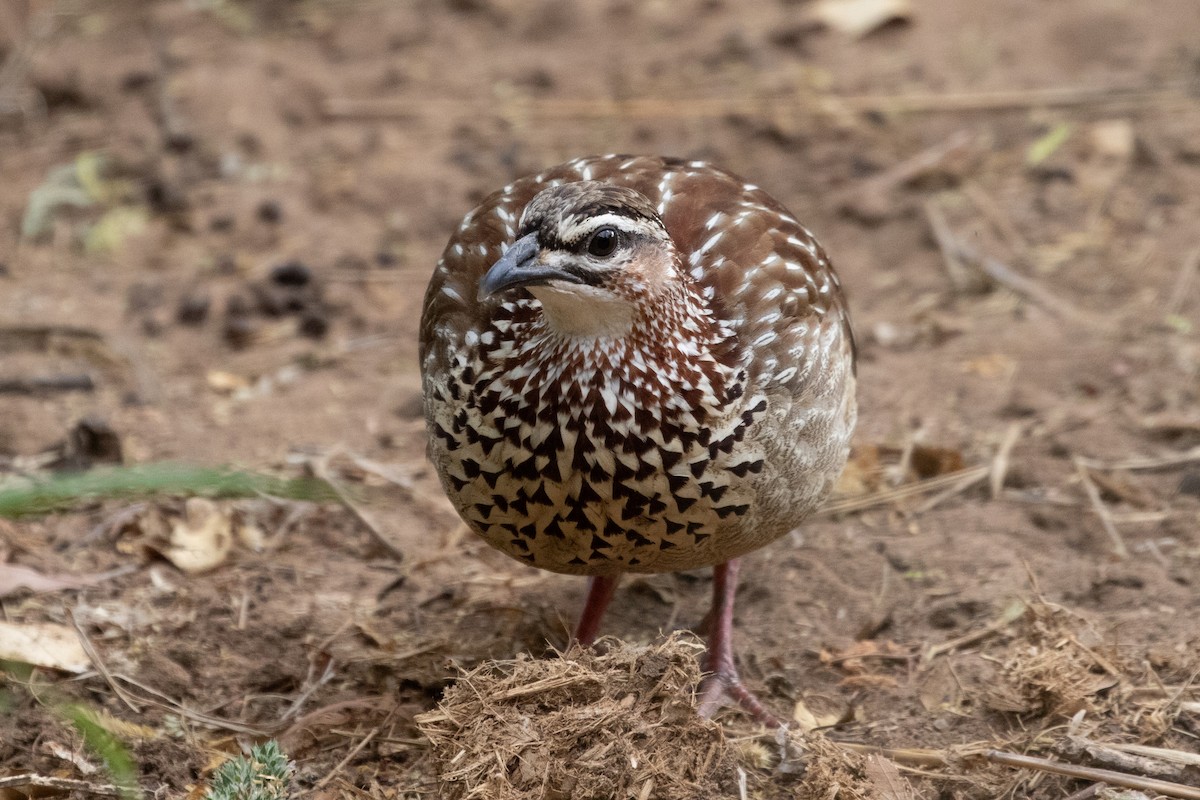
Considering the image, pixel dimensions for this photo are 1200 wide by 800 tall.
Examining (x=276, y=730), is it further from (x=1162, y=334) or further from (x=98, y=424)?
(x=1162, y=334)

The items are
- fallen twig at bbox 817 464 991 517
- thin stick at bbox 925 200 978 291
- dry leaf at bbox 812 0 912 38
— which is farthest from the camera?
dry leaf at bbox 812 0 912 38

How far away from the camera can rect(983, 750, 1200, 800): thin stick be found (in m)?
3.46

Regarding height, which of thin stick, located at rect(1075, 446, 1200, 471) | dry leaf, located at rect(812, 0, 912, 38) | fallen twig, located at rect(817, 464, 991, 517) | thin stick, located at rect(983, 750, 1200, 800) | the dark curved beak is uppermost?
the dark curved beak

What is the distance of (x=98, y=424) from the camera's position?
526cm

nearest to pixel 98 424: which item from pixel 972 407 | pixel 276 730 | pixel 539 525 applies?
pixel 276 730

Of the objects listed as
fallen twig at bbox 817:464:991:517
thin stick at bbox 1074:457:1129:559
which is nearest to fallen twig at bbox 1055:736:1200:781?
thin stick at bbox 1074:457:1129:559

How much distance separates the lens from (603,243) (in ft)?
11.2

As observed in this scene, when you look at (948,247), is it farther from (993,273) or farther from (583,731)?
(583,731)

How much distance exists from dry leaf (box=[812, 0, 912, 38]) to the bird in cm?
463

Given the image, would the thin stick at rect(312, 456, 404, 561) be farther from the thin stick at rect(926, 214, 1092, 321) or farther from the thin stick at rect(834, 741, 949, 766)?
the thin stick at rect(926, 214, 1092, 321)

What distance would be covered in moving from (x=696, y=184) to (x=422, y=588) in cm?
166

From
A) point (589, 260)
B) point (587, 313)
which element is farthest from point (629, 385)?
point (589, 260)

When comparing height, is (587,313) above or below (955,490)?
above

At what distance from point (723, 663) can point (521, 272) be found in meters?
1.56
